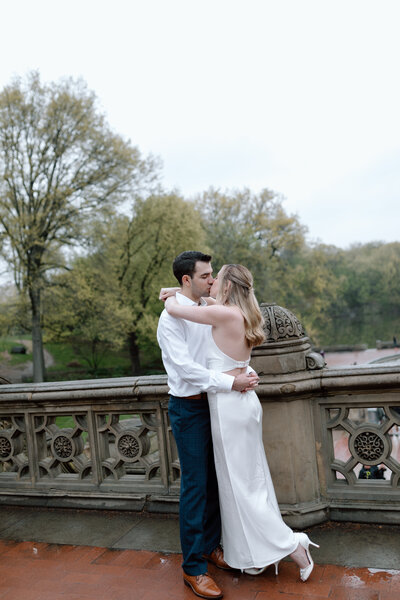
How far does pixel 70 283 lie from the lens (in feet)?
77.9

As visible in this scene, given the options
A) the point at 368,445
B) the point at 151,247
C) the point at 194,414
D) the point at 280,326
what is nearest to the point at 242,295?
the point at 280,326

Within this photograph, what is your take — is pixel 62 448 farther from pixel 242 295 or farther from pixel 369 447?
pixel 369 447

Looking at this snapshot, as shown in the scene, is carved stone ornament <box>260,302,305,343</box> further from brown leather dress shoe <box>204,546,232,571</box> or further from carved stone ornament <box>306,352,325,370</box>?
brown leather dress shoe <box>204,546,232,571</box>

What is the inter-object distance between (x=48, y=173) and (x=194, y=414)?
23.8 meters

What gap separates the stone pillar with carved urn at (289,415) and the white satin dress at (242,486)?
50cm

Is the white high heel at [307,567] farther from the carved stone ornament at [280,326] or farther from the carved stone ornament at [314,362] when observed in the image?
the carved stone ornament at [280,326]

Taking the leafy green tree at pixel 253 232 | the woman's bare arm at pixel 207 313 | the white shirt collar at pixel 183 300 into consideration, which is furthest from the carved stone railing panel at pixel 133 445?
the leafy green tree at pixel 253 232

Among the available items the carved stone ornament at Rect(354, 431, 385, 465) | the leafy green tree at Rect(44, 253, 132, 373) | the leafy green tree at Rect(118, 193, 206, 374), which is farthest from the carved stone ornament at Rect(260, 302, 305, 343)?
the leafy green tree at Rect(118, 193, 206, 374)

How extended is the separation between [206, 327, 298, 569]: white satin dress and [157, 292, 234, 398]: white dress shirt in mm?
99

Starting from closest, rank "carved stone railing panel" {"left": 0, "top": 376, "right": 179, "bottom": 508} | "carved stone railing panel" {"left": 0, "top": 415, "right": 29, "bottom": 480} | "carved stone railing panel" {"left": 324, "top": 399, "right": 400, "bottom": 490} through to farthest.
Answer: "carved stone railing panel" {"left": 324, "top": 399, "right": 400, "bottom": 490}, "carved stone railing panel" {"left": 0, "top": 376, "right": 179, "bottom": 508}, "carved stone railing panel" {"left": 0, "top": 415, "right": 29, "bottom": 480}

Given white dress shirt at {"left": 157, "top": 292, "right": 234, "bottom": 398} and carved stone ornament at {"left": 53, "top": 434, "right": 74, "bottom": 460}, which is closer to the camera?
white dress shirt at {"left": 157, "top": 292, "right": 234, "bottom": 398}

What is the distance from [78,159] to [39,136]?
2075mm

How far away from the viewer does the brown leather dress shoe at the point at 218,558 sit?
3180mm

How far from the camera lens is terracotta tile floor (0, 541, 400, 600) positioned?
2.82 meters
